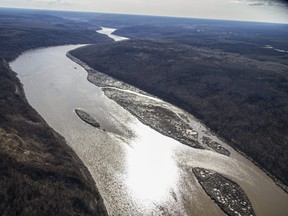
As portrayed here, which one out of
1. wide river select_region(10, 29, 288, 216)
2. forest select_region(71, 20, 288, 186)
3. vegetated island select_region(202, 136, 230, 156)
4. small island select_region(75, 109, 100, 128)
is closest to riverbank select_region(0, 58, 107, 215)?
wide river select_region(10, 29, 288, 216)

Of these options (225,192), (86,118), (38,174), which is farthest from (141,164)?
(86,118)

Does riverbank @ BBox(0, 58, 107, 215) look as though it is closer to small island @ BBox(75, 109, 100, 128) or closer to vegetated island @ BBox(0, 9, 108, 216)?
vegetated island @ BBox(0, 9, 108, 216)

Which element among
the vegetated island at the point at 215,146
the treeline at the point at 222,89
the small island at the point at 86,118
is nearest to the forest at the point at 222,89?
the treeline at the point at 222,89

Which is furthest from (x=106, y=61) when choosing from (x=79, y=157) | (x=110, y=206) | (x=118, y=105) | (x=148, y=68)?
(x=110, y=206)

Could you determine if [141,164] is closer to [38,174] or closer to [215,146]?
[215,146]

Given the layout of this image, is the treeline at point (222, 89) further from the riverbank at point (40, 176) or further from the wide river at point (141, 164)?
the riverbank at point (40, 176)

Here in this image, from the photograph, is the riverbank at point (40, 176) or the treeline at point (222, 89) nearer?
the riverbank at point (40, 176)
